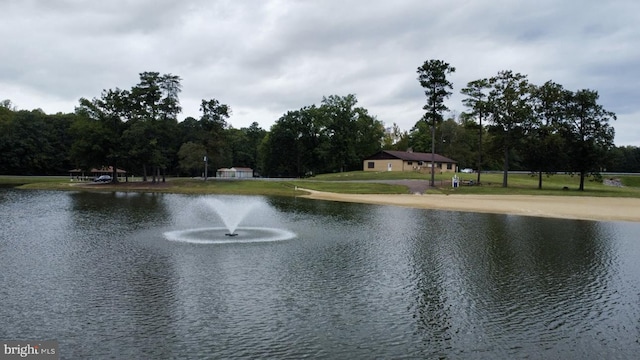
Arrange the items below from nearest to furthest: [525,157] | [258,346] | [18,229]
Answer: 1. [258,346]
2. [18,229]
3. [525,157]

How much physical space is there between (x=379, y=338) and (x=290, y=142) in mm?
109825

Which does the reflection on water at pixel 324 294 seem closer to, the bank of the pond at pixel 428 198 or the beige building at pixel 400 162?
the bank of the pond at pixel 428 198

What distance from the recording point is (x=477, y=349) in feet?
35.2

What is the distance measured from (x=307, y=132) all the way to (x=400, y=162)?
1174 inches

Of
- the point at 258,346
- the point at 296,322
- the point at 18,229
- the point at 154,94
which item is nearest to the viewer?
the point at 258,346

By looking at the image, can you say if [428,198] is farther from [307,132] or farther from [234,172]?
[234,172]

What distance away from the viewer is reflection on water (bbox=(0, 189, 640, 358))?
1088 cm

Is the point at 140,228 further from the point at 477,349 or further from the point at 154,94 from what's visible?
the point at 154,94

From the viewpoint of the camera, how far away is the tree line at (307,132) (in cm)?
6762

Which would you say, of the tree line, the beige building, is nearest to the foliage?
the tree line

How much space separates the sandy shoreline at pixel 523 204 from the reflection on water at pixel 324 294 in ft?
50.1

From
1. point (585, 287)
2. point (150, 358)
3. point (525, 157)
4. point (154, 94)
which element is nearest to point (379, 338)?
point (150, 358)

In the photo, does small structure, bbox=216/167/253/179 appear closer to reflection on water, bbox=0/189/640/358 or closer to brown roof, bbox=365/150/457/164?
brown roof, bbox=365/150/457/164

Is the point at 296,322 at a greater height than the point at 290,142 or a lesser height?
lesser
